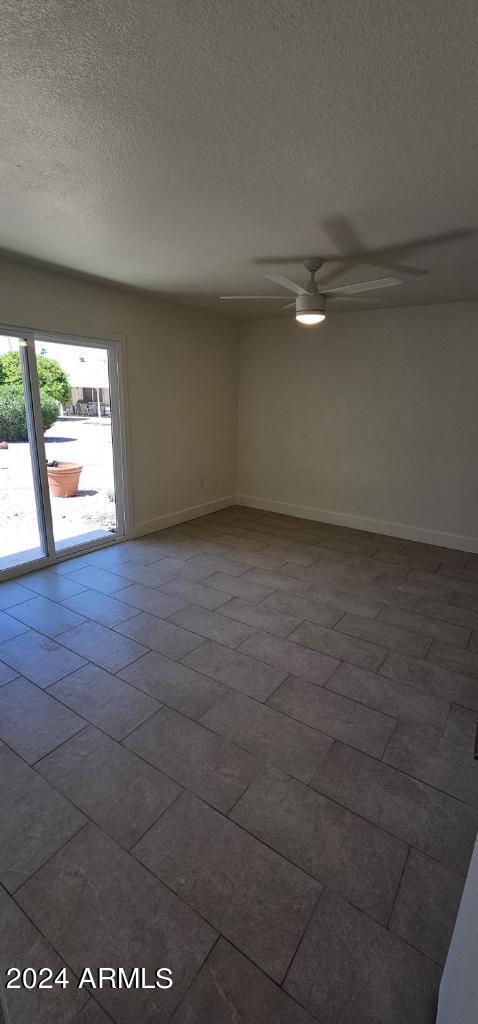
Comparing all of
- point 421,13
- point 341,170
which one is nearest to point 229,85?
point 421,13

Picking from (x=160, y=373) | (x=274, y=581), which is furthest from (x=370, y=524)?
(x=160, y=373)

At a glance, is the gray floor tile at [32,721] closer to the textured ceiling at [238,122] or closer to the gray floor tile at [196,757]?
the gray floor tile at [196,757]

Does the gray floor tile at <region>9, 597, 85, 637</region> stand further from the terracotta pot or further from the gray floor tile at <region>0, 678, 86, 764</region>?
the terracotta pot

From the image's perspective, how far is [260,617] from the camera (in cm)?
313

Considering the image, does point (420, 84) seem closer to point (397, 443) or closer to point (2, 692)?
point (2, 692)

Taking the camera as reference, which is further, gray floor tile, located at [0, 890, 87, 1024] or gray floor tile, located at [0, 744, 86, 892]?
gray floor tile, located at [0, 744, 86, 892]

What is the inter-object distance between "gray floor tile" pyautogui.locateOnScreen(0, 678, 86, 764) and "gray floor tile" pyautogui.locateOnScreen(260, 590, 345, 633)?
1532 millimetres

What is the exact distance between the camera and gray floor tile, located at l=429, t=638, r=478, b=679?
260 cm

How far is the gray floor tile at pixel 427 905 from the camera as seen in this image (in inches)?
50.9

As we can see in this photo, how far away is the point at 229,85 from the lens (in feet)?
4.33

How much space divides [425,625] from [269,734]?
1607 mm

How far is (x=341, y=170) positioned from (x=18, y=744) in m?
2.95

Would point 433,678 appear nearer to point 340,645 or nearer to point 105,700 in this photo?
point 340,645

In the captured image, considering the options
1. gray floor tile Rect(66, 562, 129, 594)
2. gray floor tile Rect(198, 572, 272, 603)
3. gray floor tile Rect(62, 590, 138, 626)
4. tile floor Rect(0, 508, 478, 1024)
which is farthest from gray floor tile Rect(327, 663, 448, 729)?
gray floor tile Rect(66, 562, 129, 594)
